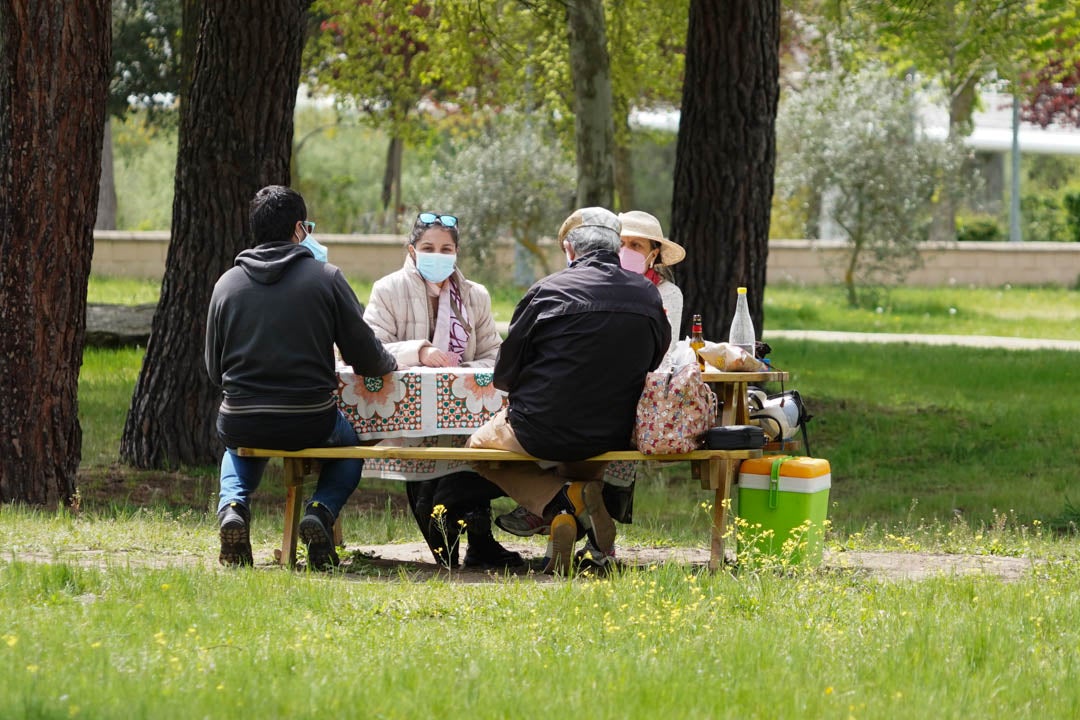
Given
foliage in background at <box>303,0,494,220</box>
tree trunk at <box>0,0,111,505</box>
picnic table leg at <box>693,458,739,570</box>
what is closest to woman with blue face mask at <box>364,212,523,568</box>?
picnic table leg at <box>693,458,739,570</box>

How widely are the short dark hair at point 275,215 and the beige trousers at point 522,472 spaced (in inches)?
47.5

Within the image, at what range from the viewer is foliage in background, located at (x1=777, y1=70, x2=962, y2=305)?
2795cm

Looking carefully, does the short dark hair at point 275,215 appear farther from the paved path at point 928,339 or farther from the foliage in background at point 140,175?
the foliage in background at point 140,175

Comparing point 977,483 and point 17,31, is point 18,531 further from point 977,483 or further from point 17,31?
point 977,483

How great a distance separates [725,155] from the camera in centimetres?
1284

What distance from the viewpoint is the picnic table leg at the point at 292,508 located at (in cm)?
737

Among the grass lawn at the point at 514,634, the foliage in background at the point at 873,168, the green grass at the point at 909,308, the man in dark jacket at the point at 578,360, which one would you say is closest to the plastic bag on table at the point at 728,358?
the man in dark jacket at the point at 578,360

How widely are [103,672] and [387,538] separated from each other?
3.84m

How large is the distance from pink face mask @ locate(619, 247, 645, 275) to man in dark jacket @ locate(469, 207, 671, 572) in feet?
3.17

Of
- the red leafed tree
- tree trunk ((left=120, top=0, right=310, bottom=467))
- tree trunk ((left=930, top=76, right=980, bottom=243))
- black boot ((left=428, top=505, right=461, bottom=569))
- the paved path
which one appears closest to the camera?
black boot ((left=428, top=505, right=461, bottom=569))

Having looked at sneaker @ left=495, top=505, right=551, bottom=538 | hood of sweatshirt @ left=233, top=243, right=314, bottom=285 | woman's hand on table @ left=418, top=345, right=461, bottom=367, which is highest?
hood of sweatshirt @ left=233, top=243, right=314, bottom=285

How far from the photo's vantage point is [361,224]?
38656 millimetres

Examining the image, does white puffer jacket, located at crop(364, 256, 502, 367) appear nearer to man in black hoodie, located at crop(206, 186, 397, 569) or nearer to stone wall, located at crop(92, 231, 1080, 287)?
man in black hoodie, located at crop(206, 186, 397, 569)

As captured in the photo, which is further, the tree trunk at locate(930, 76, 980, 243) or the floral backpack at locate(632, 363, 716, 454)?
the tree trunk at locate(930, 76, 980, 243)
